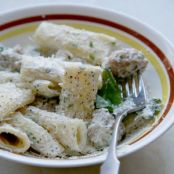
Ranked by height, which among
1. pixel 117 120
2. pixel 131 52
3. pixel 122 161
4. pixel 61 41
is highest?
pixel 61 41

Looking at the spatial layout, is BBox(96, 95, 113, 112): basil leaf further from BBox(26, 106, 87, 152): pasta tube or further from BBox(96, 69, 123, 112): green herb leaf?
BBox(26, 106, 87, 152): pasta tube

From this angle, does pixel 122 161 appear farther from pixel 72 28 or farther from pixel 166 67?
pixel 72 28

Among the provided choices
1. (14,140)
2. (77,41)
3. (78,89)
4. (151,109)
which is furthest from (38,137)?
(77,41)

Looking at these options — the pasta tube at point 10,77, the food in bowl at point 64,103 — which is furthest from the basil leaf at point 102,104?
the pasta tube at point 10,77

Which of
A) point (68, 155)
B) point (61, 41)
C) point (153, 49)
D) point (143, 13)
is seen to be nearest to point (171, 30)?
point (143, 13)

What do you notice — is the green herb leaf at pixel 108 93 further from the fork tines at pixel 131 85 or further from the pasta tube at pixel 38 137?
the pasta tube at pixel 38 137

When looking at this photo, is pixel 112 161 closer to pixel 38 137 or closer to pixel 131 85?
pixel 38 137
